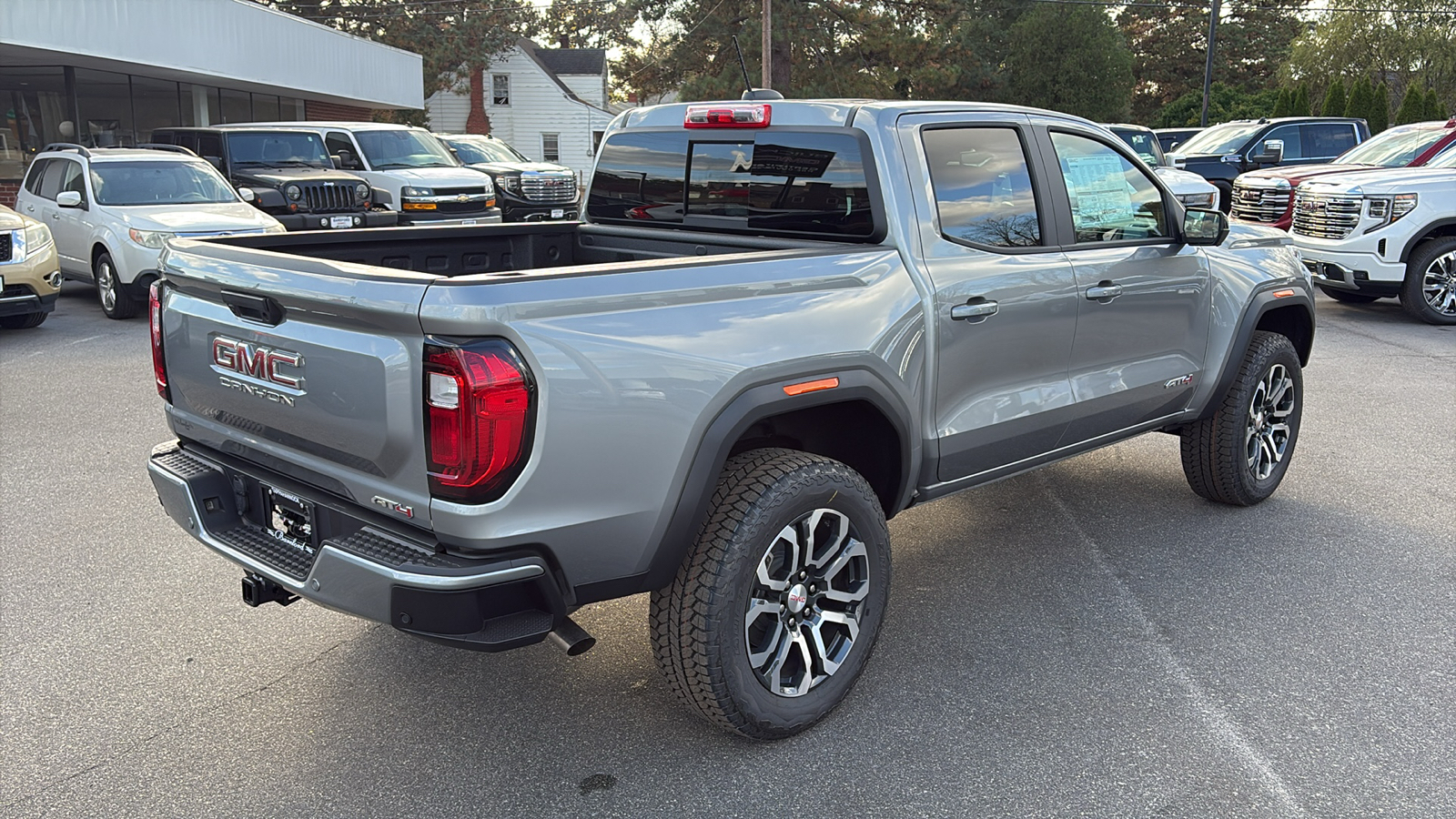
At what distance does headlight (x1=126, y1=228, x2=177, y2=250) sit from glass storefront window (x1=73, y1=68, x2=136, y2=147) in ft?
32.1

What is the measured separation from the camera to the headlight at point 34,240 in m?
10.0

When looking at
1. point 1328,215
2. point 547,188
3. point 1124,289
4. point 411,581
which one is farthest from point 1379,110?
point 411,581

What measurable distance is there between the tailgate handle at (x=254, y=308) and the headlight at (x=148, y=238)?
8.83 meters

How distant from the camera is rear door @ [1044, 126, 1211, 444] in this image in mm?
4430

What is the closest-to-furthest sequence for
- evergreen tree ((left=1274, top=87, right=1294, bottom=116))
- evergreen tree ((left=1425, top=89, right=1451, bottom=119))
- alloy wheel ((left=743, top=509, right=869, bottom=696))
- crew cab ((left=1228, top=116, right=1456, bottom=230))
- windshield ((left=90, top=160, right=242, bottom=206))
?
alloy wheel ((left=743, top=509, right=869, bottom=696)) → windshield ((left=90, top=160, right=242, bottom=206)) → crew cab ((left=1228, top=116, right=1456, bottom=230)) → evergreen tree ((left=1425, top=89, right=1451, bottom=119)) → evergreen tree ((left=1274, top=87, right=1294, bottom=116))

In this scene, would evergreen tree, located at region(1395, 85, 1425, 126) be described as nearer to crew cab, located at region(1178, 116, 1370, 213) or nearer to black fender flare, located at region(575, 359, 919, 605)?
crew cab, located at region(1178, 116, 1370, 213)

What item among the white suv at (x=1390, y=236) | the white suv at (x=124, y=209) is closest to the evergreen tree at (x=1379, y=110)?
the white suv at (x=1390, y=236)

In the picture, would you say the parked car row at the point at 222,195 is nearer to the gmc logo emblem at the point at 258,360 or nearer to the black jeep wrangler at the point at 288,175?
the black jeep wrangler at the point at 288,175

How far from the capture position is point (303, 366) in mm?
3002

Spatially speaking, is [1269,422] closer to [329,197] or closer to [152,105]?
[329,197]

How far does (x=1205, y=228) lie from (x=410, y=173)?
1457cm

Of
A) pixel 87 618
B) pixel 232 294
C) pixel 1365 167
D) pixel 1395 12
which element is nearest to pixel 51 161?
pixel 87 618

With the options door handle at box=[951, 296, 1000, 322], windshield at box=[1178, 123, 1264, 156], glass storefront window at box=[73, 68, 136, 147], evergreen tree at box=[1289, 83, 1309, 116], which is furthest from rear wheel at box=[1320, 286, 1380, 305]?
evergreen tree at box=[1289, 83, 1309, 116]

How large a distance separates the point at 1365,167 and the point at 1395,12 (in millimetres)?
32349
